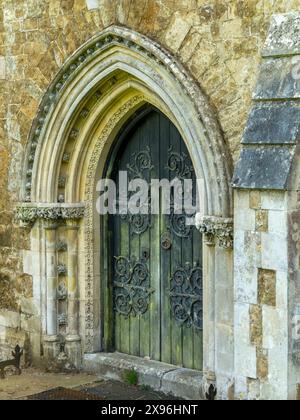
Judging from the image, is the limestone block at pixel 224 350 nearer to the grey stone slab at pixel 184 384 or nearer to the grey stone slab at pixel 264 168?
the grey stone slab at pixel 184 384

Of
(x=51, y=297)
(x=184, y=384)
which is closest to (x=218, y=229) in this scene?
(x=184, y=384)

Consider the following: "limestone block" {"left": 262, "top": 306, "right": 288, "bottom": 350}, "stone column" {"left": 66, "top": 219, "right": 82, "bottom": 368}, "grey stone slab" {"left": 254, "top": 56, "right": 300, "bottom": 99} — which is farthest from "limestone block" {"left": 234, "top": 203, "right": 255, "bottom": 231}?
"stone column" {"left": 66, "top": 219, "right": 82, "bottom": 368}

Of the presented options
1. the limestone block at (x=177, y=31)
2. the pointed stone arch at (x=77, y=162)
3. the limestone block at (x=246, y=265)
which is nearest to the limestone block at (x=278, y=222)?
the limestone block at (x=246, y=265)

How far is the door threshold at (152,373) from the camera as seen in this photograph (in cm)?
789

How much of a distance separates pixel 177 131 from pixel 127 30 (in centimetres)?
108

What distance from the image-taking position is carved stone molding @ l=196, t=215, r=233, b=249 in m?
7.18

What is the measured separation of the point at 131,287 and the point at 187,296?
816 millimetres

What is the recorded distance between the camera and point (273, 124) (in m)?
6.35

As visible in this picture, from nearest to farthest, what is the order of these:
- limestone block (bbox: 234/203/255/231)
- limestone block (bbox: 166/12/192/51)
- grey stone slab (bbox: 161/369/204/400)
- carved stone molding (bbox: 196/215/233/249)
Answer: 1. limestone block (bbox: 234/203/255/231)
2. carved stone molding (bbox: 196/215/233/249)
3. limestone block (bbox: 166/12/192/51)
4. grey stone slab (bbox: 161/369/204/400)

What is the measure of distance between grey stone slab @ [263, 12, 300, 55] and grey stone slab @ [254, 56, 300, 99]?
70 millimetres

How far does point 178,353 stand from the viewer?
838cm

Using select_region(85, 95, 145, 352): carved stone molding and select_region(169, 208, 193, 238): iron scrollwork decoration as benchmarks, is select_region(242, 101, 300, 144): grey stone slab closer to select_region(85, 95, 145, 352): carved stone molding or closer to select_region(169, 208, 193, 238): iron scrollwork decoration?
select_region(169, 208, 193, 238): iron scrollwork decoration

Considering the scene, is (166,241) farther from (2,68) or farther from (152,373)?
(2,68)
